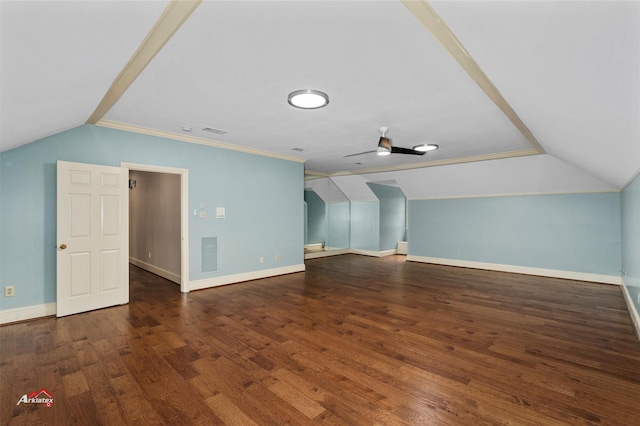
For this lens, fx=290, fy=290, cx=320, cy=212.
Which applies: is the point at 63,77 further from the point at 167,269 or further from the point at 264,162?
the point at 167,269

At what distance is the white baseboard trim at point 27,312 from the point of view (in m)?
3.51

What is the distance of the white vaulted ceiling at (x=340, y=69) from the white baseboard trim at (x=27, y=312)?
203 centimetres

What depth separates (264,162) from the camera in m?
6.00

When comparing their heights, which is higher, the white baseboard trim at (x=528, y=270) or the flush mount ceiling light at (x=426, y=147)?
the flush mount ceiling light at (x=426, y=147)

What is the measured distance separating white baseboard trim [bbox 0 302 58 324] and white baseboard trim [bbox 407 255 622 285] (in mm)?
7894

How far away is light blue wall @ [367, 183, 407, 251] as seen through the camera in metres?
9.49

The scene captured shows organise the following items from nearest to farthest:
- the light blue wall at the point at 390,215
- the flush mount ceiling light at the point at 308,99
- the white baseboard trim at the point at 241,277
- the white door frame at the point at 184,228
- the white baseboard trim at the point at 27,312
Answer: the flush mount ceiling light at the point at 308,99 < the white baseboard trim at the point at 27,312 < the white door frame at the point at 184,228 < the white baseboard trim at the point at 241,277 < the light blue wall at the point at 390,215

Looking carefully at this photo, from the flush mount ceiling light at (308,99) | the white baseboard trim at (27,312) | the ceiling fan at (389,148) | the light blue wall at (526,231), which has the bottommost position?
the white baseboard trim at (27,312)

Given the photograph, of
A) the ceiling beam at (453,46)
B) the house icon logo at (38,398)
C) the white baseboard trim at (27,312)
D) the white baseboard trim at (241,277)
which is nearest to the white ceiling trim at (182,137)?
the white baseboard trim at (241,277)

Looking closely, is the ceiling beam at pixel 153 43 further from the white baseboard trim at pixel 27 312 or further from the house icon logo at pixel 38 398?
the white baseboard trim at pixel 27 312

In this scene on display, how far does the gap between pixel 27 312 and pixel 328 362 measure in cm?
387

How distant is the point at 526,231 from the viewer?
671cm

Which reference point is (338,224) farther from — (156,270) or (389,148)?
(389,148)

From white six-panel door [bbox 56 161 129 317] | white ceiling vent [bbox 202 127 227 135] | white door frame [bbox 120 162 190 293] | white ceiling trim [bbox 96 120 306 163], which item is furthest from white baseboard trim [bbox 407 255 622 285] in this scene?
white six-panel door [bbox 56 161 129 317]
